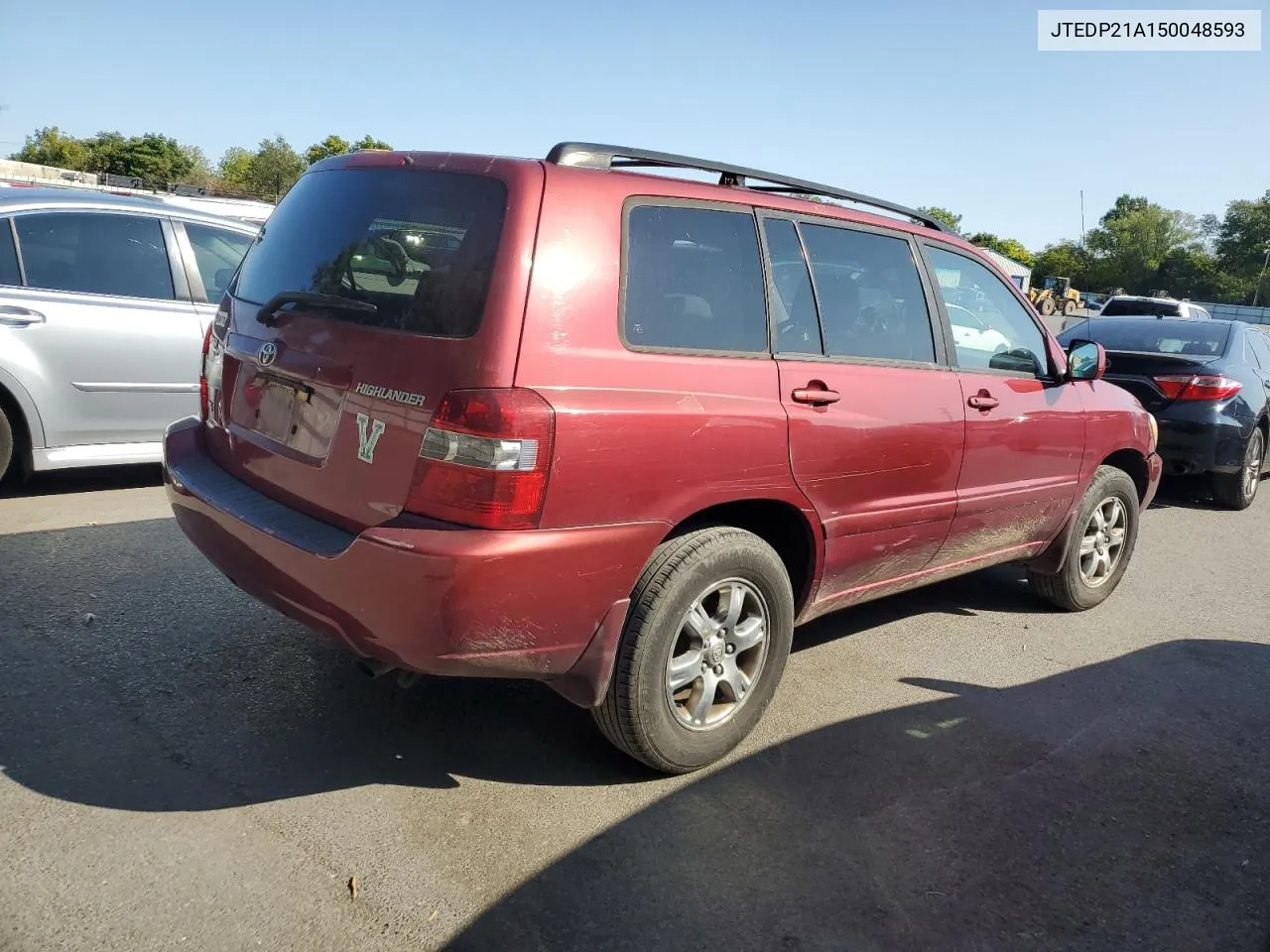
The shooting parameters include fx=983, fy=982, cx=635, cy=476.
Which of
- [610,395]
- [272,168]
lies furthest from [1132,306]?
[272,168]

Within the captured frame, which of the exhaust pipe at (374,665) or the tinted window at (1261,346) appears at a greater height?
the tinted window at (1261,346)

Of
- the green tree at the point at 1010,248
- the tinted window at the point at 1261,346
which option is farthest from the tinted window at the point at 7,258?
the green tree at the point at 1010,248

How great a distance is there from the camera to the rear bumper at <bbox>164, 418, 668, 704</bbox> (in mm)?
2529

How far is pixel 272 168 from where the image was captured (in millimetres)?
69375

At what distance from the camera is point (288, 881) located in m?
2.51

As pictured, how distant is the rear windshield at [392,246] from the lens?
269 centimetres

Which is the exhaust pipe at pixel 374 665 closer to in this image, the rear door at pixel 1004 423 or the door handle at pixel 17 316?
the rear door at pixel 1004 423

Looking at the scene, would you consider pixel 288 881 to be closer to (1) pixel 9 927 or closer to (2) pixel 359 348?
(1) pixel 9 927

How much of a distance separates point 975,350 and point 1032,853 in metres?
2.17

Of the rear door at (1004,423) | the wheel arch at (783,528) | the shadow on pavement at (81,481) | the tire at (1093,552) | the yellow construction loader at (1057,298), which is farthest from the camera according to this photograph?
the yellow construction loader at (1057,298)

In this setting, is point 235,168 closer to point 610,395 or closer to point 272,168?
point 272,168

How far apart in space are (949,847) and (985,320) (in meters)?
2.42

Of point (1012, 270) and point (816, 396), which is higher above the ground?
point (1012, 270)

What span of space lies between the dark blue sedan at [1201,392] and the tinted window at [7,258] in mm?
7789
